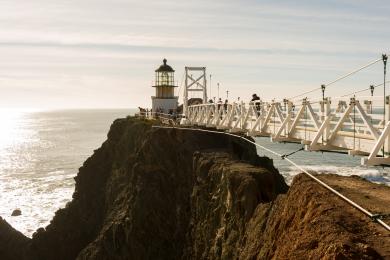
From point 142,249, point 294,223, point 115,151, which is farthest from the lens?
point 115,151

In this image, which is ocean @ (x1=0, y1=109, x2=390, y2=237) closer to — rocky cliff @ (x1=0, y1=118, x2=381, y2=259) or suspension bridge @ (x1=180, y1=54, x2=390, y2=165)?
rocky cliff @ (x1=0, y1=118, x2=381, y2=259)

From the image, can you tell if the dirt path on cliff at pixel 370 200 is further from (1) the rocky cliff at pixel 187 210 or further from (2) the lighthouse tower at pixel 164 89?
(2) the lighthouse tower at pixel 164 89

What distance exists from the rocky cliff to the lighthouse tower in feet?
30.2

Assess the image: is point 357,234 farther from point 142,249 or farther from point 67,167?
point 67,167

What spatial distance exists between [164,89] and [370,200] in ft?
136

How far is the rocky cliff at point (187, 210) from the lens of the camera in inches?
528

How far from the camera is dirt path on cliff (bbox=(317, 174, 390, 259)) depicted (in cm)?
1071

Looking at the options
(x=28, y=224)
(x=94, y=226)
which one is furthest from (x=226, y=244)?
(x=28, y=224)

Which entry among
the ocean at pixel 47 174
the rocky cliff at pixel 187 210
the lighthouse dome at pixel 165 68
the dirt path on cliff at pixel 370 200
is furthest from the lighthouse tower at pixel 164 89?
the dirt path on cliff at pixel 370 200

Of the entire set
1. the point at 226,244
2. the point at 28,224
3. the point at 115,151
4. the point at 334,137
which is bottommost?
the point at 28,224

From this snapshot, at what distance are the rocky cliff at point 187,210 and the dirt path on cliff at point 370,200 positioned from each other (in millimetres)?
214

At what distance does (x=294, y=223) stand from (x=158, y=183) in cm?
1870

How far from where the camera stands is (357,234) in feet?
36.9

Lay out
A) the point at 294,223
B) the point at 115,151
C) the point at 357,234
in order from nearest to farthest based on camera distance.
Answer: the point at 357,234
the point at 294,223
the point at 115,151
